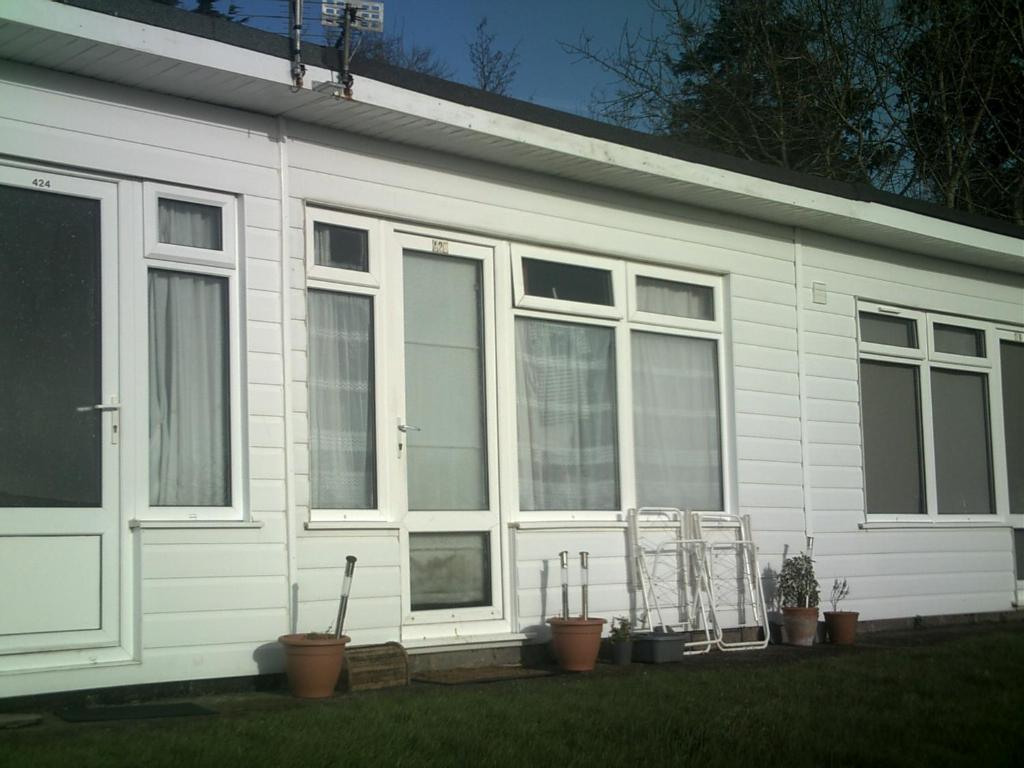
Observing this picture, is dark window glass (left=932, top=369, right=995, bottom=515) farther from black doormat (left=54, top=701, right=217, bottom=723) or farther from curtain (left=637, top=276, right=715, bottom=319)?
black doormat (left=54, top=701, right=217, bottom=723)

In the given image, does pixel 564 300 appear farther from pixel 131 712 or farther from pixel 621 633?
pixel 131 712

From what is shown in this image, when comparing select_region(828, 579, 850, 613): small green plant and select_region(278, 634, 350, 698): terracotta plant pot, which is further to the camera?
select_region(828, 579, 850, 613): small green plant

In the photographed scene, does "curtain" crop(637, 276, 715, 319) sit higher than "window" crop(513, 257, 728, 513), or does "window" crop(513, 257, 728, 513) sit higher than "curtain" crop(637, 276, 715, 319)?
"curtain" crop(637, 276, 715, 319)

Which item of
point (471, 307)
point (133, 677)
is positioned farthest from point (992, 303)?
point (133, 677)

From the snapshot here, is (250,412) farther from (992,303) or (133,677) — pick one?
(992,303)

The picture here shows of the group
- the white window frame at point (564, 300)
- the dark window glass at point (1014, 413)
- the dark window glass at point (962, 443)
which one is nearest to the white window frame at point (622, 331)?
the white window frame at point (564, 300)

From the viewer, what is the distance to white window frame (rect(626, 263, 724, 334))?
8.43 metres

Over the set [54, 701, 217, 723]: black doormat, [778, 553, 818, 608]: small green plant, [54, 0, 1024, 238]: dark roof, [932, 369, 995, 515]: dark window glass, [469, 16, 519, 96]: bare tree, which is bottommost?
[54, 701, 217, 723]: black doormat

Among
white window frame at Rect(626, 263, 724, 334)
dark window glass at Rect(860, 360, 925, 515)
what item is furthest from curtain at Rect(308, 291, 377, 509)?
dark window glass at Rect(860, 360, 925, 515)

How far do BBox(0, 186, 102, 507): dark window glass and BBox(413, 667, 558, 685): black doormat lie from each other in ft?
6.47

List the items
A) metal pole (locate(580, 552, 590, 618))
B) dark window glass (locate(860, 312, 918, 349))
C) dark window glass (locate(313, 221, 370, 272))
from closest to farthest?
1. dark window glass (locate(313, 221, 370, 272))
2. metal pole (locate(580, 552, 590, 618))
3. dark window glass (locate(860, 312, 918, 349))

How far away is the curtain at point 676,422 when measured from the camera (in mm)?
8469

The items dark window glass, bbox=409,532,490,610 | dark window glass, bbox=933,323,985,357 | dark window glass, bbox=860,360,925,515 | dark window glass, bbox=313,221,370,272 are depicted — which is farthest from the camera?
dark window glass, bbox=933,323,985,357

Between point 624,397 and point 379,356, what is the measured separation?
6.34ft
